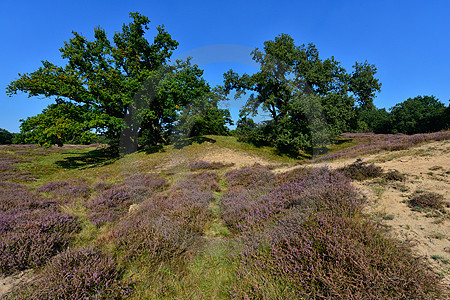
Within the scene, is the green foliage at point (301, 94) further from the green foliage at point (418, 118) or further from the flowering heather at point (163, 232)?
the green foliage at point (418, 118)

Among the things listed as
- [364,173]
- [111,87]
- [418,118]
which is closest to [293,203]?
[364,173]

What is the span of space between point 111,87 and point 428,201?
977 inches

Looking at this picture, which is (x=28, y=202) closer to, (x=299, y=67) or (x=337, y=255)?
(x=337, y=255)

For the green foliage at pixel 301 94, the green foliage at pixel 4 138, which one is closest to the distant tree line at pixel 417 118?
the green foliage at pixel 301 94

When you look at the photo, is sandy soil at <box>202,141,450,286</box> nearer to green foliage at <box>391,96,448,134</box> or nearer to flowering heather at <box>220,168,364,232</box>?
flowering heather at <box>220,168,364,232</box>

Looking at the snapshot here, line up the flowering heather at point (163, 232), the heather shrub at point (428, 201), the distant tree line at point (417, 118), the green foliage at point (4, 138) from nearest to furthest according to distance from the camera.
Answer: the flowering heather at point (163, 232) < the heather shrub at point (428, 201) < the distant tree line at point (417, 118) < the green foliage at point (4, 138)

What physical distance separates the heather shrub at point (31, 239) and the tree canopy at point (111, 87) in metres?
15.6

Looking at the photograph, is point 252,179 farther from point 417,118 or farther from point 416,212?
point 417,118

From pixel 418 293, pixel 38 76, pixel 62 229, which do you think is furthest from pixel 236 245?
pixel 38 76

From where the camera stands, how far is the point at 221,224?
4668 millimetres

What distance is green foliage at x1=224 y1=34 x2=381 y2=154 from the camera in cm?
1806

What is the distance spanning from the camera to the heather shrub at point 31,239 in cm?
282

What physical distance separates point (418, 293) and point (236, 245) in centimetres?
241

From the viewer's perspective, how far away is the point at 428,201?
141 inches
